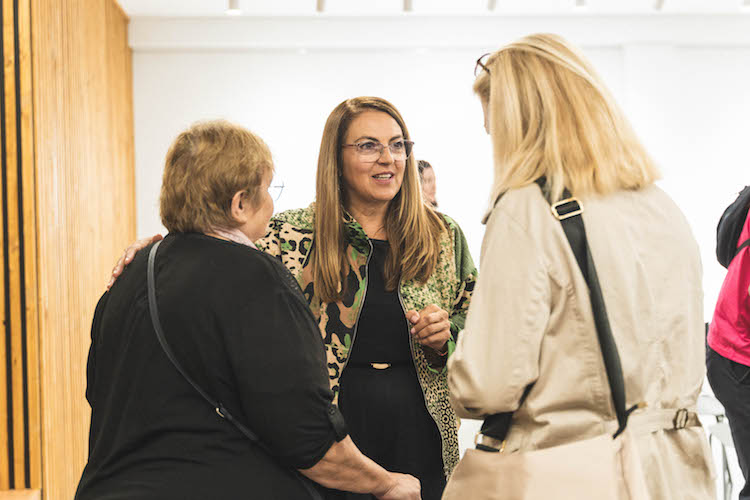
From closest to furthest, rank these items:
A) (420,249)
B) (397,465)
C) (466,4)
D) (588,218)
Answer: (588,218), (397,465), (420,249), (466,4)

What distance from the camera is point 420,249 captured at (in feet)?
7.32

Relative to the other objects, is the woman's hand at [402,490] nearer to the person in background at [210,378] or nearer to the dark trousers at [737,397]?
the person in background at [210,378]

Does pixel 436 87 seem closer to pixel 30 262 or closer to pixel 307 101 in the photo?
pixel 307 101

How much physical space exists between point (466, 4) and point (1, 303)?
454 centimetres

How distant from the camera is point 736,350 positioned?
2.76 metres

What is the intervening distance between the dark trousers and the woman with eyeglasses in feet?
3.87

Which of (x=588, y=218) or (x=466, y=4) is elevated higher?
(x=466, y=4)

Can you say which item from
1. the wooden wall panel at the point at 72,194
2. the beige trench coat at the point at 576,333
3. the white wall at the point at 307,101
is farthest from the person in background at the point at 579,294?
the white wall at the point at 307,101

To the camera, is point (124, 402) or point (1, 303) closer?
point (124, 402)

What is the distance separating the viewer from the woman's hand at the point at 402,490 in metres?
1.73

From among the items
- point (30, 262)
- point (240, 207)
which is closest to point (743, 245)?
point (240, 207)

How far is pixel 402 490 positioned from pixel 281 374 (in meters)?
0.54

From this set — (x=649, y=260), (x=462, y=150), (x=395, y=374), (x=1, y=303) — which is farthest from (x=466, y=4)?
(x=649, y=260)

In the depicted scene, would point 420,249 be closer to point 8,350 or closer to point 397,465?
point 397,465
